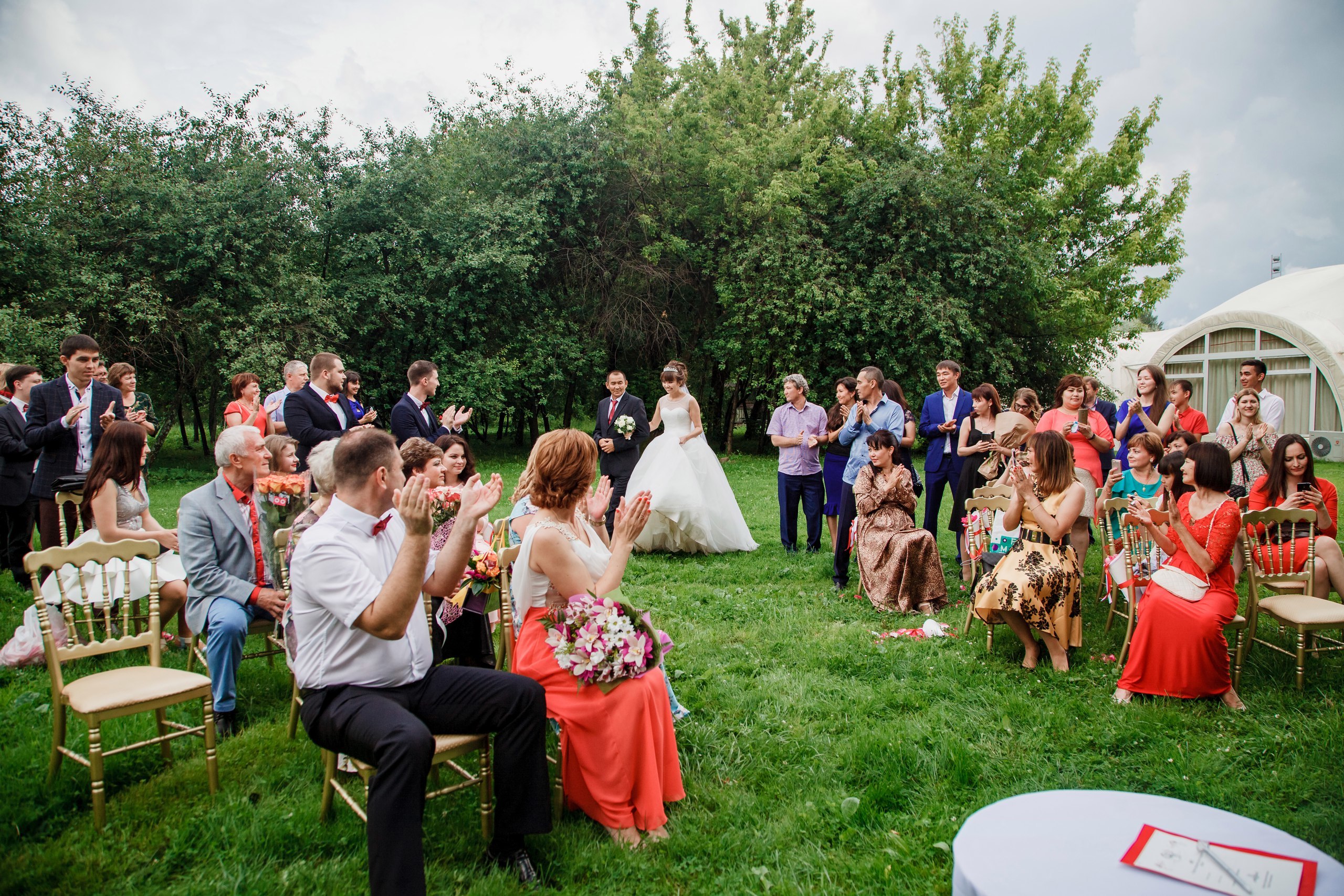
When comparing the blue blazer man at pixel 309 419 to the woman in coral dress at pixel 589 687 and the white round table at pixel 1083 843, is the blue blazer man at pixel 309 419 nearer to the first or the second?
the woman in coral dress at pixel 589 687

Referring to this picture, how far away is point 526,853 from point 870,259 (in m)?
18.2

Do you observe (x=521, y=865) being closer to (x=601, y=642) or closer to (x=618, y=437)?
(x=601, y=642)

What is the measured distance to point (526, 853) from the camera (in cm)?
302

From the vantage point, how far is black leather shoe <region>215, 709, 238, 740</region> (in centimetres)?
400

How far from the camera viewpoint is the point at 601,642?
3.18 meters

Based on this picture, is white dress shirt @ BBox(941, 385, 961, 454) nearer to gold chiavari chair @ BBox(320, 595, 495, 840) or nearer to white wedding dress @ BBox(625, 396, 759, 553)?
white wedding dress @ BBox(625, 396, 759, 553)

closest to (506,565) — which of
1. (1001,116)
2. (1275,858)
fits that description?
(1275,858)

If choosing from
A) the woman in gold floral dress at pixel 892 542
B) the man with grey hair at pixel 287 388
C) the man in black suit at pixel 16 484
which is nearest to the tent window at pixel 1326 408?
the woman in gold floral dress at pixel 892 542

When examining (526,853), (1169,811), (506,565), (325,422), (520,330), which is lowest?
(526,853)

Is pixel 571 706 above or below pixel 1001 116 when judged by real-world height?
below

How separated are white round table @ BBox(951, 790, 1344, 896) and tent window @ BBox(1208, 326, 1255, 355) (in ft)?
77.4

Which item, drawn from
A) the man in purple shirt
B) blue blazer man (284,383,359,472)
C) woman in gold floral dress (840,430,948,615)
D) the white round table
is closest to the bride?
the man in purple shirt

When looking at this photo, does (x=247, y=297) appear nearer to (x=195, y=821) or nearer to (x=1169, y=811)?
(x=195, y=821)

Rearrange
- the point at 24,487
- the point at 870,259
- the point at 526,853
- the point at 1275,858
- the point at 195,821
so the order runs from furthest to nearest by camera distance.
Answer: the point at 870,259 → the point at 24,487 → the point at 195,821 → the point at 526,853 → the point at 1275,858
